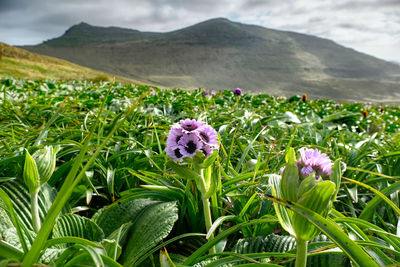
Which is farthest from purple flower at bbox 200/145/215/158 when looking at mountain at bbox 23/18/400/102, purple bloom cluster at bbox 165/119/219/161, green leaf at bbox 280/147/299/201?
mountain at bbox 23/18/400/102

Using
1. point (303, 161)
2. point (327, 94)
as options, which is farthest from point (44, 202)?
point (327, 94)

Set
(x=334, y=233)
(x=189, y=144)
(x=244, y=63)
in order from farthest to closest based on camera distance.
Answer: (x=244, y=63) → (x=189, y=144) → (x=334, y=233)

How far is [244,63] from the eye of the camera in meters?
76.5

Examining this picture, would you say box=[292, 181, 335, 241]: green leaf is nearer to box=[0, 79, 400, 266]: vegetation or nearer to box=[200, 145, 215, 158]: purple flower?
box=[0, 79, 400, 266]: vegetation

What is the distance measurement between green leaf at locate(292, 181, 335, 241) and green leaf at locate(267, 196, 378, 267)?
0.02m

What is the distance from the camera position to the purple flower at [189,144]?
85 centimetres

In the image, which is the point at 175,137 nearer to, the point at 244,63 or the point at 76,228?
the point at 76,228

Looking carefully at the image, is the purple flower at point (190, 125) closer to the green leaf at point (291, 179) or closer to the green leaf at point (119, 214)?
the green leaf at point (119, 214)

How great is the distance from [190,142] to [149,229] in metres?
0.28

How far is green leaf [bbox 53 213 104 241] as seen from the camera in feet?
3.03

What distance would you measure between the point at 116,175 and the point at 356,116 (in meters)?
3.02

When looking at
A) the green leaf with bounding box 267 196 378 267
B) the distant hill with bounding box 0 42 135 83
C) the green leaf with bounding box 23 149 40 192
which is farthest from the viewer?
the distant hill with bounding box 0 42 135 83

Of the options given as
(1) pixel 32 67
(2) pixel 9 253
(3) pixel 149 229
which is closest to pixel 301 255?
(3) pixel 149 229

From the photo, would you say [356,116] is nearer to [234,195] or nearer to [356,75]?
[234,195]
